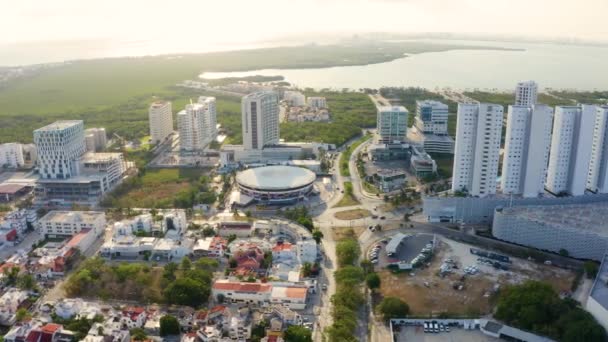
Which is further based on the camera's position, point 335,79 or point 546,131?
point 335,79

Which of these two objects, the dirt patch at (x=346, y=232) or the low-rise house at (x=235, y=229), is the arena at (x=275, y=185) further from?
the dirt patch at (x=346, y=232)

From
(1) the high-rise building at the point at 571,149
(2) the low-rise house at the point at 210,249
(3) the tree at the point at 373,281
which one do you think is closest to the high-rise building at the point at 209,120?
(2) the low-rise house at the point at 210,249

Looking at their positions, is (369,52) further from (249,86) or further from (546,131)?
(546,131)

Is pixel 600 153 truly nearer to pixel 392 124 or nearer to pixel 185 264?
pixel 392 124

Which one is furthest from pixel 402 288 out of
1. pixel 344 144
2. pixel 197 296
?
pixel 344 144

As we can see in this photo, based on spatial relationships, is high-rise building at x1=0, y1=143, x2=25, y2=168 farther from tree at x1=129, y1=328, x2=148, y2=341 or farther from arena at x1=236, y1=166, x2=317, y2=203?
tree at x1=129, y1=328, x2=148, y2=341

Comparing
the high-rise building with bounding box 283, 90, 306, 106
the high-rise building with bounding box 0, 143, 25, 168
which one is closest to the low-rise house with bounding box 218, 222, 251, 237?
the high-rise building with bounding box 0, 143, 25, 168
